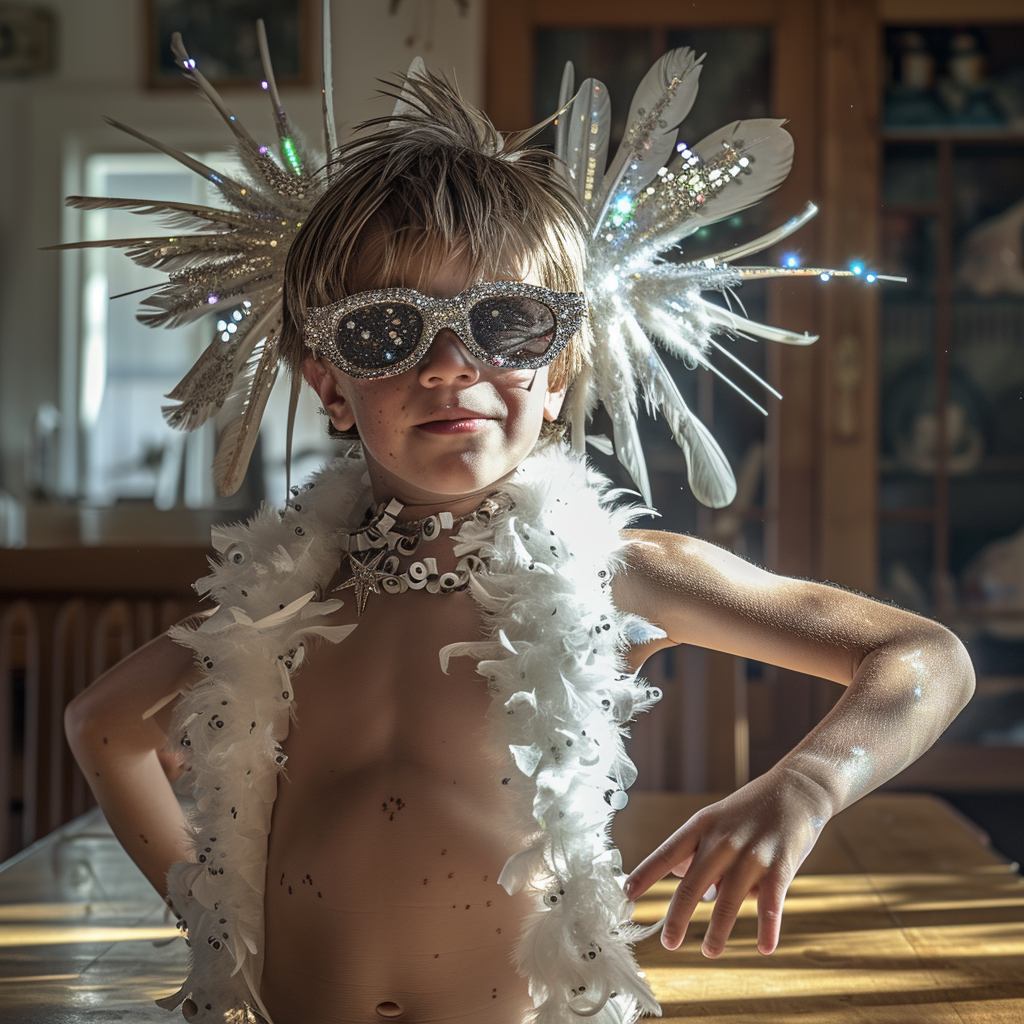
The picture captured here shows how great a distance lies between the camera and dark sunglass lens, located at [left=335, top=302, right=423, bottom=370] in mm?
623

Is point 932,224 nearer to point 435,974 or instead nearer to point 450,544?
point 450,544

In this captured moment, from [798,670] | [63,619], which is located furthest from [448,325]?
[63,619]

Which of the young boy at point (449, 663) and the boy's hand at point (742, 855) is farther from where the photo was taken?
the young boy at point (449, 663)

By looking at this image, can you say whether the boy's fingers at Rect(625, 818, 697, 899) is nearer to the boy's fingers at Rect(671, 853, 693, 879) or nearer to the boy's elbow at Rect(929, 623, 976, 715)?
the boy's fingers at Rect(671, 853, 693, 879)

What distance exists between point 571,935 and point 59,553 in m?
1.20

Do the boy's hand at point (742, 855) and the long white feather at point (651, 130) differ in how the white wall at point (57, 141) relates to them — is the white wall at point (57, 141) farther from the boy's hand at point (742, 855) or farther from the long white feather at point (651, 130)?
the boy's hand at point (742, 855)

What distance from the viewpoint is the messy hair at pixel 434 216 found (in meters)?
0.65

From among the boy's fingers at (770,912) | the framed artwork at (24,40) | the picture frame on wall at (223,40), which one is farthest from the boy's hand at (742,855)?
the framed artwork at (24,40)

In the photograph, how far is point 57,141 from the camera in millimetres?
2486

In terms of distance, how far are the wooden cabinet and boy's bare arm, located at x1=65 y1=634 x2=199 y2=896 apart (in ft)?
4.78

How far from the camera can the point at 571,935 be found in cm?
59

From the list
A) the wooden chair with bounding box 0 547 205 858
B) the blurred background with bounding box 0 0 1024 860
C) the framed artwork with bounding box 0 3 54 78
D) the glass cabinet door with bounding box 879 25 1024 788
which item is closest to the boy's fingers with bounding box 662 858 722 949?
the wooden chair with bounding box 0 547 205 858


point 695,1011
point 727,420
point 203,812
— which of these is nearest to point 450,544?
point 203,812

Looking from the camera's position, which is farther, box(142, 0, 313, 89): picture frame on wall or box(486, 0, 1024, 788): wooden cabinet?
box(142, 0, 313, 89): picture frame on wall
